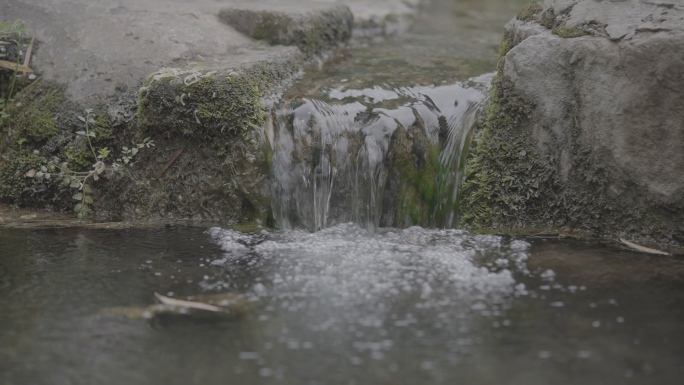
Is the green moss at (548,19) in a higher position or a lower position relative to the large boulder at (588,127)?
higher

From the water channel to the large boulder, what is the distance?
0.26m

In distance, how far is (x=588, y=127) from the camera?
13.2 ft

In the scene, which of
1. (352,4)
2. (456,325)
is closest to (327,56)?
(352,4)

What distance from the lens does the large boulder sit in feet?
12.4

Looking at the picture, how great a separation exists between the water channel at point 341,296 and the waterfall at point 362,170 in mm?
13

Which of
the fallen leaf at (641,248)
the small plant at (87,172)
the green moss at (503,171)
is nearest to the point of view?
the fallen leaf at (641,248)

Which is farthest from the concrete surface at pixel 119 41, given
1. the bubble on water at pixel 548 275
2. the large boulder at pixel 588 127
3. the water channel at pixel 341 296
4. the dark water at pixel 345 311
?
the bubble on water at pixel 548 275

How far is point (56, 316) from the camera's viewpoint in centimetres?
304

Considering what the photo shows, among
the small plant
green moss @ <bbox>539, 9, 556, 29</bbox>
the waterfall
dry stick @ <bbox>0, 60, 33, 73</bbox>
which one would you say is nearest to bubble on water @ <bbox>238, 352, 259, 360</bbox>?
the waterfall

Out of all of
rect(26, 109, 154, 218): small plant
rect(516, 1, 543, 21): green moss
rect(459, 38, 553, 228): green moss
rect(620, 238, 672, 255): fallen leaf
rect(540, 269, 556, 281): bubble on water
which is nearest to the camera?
rect(540, 269, 556, 281): bubble on water

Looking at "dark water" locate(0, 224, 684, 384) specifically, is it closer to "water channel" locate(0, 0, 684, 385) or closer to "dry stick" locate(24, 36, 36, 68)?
"water channel" locate(0, 0, 684, 385)

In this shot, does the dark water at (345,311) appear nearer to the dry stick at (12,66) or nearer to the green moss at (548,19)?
the green moss at (548,19)

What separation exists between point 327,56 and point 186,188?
2270mm

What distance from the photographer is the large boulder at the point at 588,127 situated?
377cm
